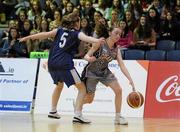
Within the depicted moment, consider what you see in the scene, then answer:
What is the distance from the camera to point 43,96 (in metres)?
10.7

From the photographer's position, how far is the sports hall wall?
1027 cm

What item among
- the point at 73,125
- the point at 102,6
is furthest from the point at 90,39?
the point at 102,6

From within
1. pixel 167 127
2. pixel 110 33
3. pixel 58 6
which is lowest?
pixel 167 127

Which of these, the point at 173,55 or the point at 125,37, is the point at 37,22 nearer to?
the point at 125,37

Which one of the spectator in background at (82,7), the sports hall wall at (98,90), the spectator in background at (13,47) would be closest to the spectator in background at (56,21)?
the spectator in background at (82,7)

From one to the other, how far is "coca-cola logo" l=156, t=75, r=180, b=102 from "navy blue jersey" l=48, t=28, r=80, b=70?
2.45 metres

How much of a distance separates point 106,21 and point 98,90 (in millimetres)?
3436

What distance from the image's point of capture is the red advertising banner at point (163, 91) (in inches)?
402

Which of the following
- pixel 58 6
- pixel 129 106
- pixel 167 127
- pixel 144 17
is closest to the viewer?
pixel 167 127

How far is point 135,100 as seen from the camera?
33.2 ft

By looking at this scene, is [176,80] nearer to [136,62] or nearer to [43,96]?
[136,62]

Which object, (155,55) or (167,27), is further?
(167,27)

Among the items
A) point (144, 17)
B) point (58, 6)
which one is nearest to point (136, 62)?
point (144, 17)

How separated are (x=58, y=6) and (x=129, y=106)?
6.24m
